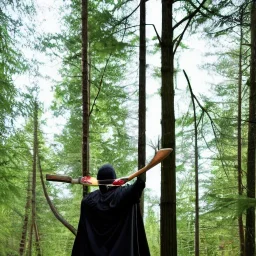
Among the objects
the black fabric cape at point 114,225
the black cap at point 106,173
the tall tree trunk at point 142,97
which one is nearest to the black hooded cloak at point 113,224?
the black fabric cape at point 114,225

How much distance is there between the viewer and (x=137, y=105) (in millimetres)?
13852

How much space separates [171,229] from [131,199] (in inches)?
78.7

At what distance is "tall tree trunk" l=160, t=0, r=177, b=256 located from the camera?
186 inches

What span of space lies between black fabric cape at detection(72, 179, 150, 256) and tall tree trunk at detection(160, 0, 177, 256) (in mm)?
1622

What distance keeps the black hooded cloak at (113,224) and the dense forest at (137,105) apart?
126cm

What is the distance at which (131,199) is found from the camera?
9.77 feet

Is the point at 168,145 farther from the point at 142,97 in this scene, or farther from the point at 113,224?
the point at 142,97

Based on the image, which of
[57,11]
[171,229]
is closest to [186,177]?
[57,11]

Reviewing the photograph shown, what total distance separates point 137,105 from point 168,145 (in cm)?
908

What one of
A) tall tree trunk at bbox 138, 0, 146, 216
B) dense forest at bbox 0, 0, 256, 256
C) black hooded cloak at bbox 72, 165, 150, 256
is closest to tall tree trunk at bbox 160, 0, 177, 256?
dense forest at bbox 0, 0, 256, 256

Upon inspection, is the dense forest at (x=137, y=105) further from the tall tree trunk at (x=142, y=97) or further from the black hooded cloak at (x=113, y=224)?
the black hooded cloak at (x=113, y=224)

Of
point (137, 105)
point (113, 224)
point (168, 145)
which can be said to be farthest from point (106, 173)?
point (137, 105)

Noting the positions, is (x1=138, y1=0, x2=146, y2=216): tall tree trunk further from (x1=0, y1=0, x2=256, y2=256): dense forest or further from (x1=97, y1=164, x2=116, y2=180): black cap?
(x1=97, y1=164, x2=116, y2=180): black cap

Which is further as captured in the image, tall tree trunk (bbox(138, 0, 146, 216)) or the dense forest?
tall tree trunk (bbox(138, 0, 146, 216))
